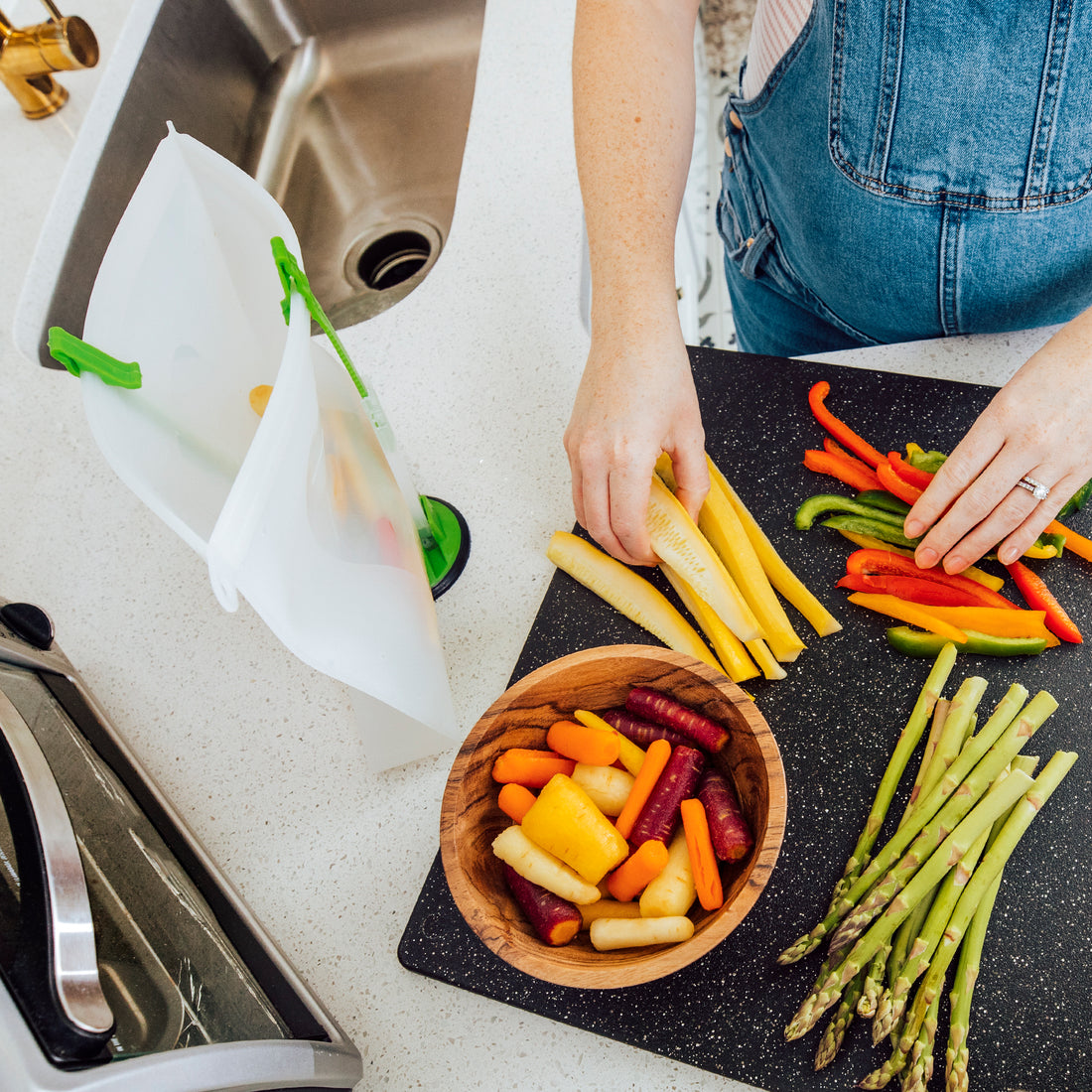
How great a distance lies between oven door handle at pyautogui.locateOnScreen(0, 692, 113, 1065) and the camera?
1.54ft

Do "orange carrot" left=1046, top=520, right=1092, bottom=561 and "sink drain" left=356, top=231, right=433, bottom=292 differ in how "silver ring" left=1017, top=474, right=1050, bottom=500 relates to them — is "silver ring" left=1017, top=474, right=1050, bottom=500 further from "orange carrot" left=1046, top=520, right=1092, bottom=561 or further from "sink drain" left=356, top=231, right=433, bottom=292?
"sink drain" left=356, top=231, right=433, bottom=292

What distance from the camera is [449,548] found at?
1.01 m

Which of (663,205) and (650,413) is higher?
(663,205)

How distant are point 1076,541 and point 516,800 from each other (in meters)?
0.68

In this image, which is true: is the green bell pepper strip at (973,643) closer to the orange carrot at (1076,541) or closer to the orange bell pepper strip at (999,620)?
the orange bell pepper strip at (999,620)

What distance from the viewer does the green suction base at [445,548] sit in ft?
3.28

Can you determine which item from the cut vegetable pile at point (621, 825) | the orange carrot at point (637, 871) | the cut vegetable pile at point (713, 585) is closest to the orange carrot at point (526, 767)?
the cut vegetable pile at point (621, 825)

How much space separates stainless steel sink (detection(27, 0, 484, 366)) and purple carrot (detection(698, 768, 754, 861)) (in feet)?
3.81

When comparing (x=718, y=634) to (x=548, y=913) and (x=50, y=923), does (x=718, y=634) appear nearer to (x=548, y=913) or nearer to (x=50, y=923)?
(x=548, y=913)

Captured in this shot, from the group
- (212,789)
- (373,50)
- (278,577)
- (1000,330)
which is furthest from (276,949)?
(373,50)

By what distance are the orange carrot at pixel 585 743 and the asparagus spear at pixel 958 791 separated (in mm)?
259

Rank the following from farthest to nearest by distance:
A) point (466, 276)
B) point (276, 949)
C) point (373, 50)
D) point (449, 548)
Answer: point (373, 50) → point (466, 276) → point (449, 548) → point (276, 949)

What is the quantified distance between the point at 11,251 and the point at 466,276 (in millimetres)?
857

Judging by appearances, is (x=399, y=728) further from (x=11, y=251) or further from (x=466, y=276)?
(x=11, y=251)
